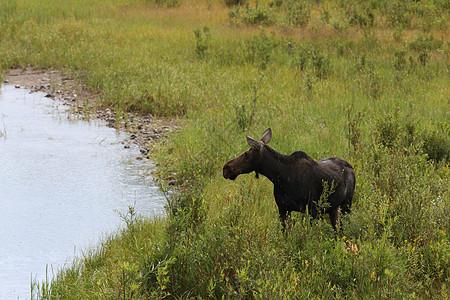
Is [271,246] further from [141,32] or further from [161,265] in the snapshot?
[141,32]

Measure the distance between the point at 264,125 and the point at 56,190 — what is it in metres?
3.50

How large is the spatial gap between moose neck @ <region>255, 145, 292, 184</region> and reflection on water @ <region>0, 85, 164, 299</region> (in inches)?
101

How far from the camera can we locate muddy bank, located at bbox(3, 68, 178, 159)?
1108 cm

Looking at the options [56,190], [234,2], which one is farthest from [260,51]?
[234,2]

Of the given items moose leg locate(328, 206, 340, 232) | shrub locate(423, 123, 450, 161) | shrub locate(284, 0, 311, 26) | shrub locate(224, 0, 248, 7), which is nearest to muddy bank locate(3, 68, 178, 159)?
shrub locate(423, 123, 450, 161)

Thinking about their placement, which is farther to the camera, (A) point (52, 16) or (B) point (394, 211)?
(A) point (52, 16)

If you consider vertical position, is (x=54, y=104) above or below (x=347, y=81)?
below

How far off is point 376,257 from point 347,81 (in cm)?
826

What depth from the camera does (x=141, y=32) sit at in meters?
18.4

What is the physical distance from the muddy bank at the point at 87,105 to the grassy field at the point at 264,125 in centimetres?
32

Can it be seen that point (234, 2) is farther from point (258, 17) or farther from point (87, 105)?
→ point (87, 105)

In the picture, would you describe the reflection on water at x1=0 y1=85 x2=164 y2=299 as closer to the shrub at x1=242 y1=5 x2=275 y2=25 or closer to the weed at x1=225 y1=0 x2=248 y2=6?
the shrub at x1=242 y1=5 x2=275 y2=25

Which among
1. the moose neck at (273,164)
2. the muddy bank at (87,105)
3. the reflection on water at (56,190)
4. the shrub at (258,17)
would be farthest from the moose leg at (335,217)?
the shrub at (258,17)

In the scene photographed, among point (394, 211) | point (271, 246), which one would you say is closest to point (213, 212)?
point (271, 246)
